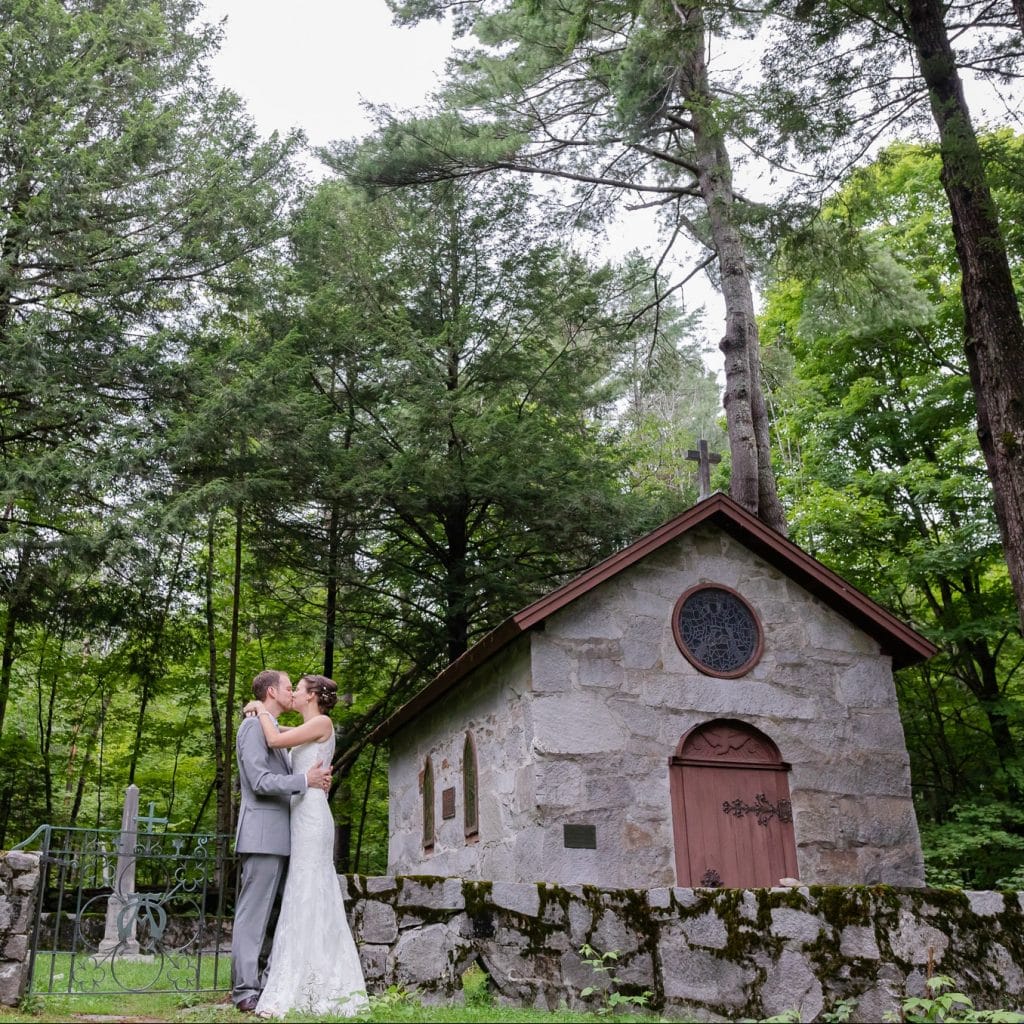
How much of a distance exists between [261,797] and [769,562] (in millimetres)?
6507

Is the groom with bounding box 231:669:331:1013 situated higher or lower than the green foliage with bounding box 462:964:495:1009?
higher

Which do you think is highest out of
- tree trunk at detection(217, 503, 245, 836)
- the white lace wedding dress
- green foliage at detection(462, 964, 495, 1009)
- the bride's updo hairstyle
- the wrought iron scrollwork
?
tree trunk at detection(217, 503, 245, 836)

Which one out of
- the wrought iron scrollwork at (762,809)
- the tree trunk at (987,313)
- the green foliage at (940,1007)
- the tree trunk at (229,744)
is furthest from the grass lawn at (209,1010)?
the tree trunk at (229,744)

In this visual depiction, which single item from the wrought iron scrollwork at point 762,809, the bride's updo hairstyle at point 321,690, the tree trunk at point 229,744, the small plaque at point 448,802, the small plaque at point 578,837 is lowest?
the small plaque at point 578,837

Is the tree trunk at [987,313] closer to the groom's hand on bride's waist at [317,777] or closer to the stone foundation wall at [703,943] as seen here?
the stone foundation wall at [703,943]

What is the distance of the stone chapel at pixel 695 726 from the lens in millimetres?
9688

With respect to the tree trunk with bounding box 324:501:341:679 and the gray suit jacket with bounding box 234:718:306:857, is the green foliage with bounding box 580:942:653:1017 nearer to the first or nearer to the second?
the gray suit jacket with bounding box 234:718:306:857

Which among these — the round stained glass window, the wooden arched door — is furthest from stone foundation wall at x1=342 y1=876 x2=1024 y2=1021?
the round stained glass window

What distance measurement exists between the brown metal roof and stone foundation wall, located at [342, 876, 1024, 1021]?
3.87m

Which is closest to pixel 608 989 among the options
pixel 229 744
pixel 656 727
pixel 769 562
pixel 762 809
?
pixel 656 727

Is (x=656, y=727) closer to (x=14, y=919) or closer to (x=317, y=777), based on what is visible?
(x=317, y=777)

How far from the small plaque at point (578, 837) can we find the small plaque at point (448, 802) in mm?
2642

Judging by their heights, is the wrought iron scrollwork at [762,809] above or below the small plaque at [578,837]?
above

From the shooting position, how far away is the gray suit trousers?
5789 mm
